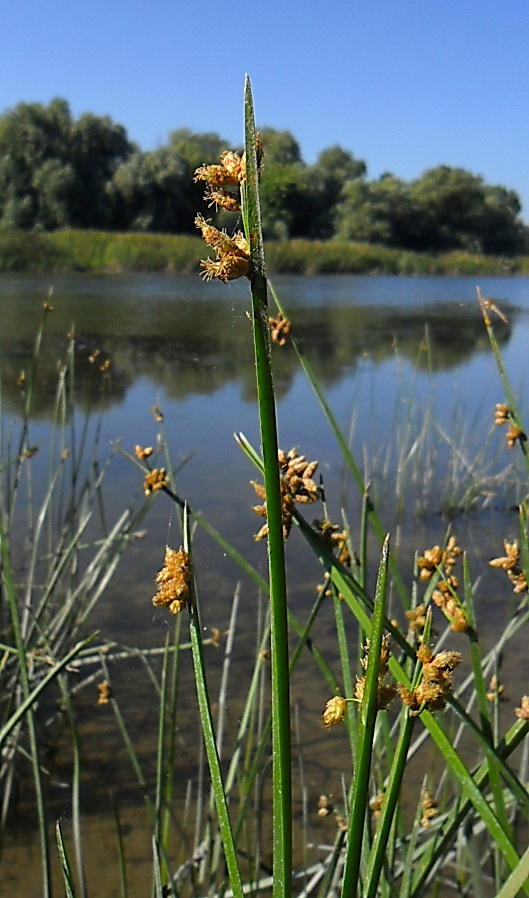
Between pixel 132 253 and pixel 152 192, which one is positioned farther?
pixel 132 253

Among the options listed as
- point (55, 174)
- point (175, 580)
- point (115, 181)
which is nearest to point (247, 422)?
point (175, 580)

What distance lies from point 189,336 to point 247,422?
281 cm

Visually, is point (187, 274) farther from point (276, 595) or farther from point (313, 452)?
point (276, 595)

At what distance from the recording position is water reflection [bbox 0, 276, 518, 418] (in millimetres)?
4035

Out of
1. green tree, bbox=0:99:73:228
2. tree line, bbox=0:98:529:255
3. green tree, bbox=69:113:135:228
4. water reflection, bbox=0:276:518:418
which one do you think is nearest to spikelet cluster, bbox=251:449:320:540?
water reflection, bbox=0:276:518:418

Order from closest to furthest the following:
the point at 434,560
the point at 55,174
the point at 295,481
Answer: the point at 295,481, the point at 434,560, the point at 55,174

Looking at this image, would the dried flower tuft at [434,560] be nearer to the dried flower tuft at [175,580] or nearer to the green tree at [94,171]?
the dried flower tuft at [175,580]

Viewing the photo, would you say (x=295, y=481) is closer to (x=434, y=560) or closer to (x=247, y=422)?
(x=434, y=560)

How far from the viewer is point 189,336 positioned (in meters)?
5.89

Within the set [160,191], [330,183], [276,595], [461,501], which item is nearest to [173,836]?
[276,595]

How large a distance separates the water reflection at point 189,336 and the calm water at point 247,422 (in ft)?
0.08

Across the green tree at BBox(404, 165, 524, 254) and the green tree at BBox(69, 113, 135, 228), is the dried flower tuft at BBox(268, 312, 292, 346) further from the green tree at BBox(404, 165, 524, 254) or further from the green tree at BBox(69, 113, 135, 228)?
the green tree at BBox(404, 165, 524, 254)

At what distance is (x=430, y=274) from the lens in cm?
1652

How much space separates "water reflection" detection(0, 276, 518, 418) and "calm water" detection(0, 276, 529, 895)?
Result: 0.08 ft
